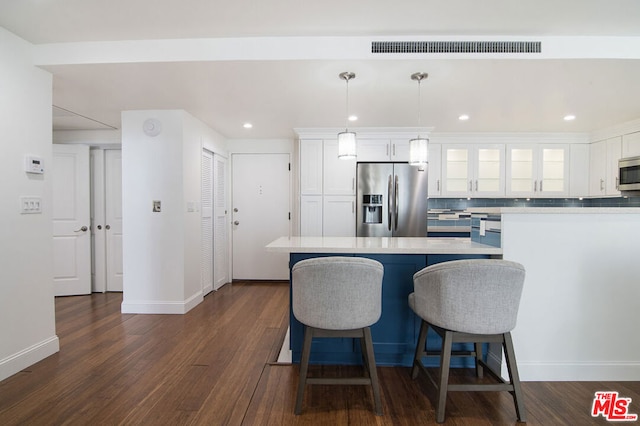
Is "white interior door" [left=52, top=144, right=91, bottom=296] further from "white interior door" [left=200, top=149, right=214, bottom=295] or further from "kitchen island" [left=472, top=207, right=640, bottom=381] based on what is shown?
"kitchen island" [left=472, top=207, right=640, bottom=381]

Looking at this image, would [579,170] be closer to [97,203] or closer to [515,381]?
[515,381]

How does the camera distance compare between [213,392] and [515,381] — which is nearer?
[515,381]

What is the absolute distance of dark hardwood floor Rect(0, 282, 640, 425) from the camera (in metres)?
1.72

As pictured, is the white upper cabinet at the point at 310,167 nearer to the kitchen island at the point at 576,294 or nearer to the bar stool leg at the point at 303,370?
the kitchen island at the point at 576,294

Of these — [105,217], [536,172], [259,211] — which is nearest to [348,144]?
[259,211]

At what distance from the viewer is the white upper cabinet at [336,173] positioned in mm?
4188

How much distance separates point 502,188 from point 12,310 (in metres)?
5.41

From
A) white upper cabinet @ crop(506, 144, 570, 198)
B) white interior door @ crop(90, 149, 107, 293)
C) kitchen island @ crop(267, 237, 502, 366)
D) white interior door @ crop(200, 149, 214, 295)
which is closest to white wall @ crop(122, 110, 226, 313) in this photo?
white interior door @ crop(200, 149, 214, 295)

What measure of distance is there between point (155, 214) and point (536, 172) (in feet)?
16.7

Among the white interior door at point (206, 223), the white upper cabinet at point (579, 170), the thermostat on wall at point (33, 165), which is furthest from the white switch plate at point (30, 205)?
the white upper cabinet at point (579, 170)

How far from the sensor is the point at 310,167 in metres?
4.21

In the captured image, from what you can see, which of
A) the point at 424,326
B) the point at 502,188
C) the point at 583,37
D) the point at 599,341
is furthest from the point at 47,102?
the point at 502,188

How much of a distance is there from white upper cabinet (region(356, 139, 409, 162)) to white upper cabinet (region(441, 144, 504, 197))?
703 mm

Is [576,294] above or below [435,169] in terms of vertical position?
below
